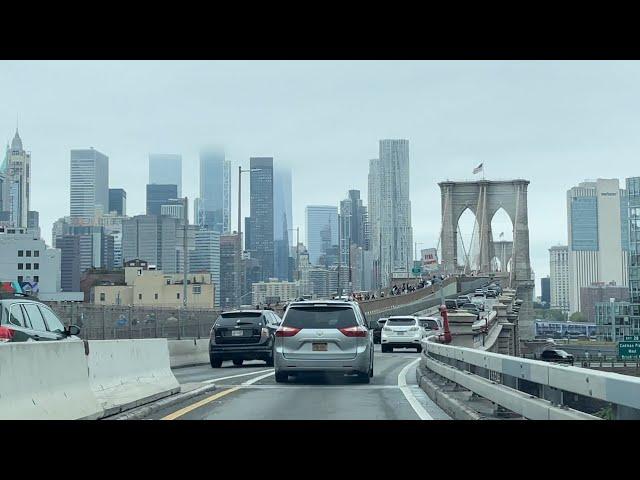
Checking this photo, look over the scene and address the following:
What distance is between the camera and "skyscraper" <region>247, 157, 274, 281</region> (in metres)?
94.9

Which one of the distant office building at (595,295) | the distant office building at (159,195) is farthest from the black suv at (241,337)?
the distant office building at (159,195)

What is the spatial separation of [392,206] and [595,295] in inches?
4730

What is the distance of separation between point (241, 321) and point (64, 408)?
53.4 feet

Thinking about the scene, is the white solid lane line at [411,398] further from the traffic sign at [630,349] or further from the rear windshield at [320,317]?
the traffic sign at [630,349]

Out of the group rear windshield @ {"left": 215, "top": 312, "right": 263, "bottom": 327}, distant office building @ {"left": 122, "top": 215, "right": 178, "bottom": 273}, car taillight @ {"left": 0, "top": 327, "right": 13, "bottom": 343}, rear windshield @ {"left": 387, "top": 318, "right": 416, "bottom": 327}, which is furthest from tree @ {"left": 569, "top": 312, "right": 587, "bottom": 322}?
distant office building @ {"left": 122, "top": 215, "right": 178, "bottom": 273}

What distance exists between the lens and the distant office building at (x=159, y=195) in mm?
79125

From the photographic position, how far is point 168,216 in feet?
293

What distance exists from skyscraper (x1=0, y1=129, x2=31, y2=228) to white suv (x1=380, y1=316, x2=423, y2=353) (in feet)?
96.5

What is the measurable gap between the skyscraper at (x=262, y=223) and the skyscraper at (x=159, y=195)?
352 inches

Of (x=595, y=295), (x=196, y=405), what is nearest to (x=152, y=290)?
(x=595, y=295)

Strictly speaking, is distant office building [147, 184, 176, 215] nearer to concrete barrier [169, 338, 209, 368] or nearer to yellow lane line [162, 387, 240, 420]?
concrete barrier [169, 338, 209, 368]
